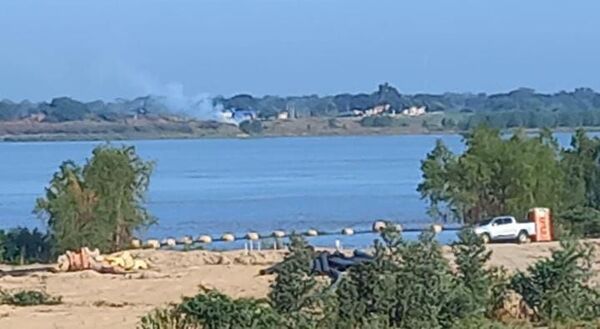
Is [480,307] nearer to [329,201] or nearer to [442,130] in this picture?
[329,201]

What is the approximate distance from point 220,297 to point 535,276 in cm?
505

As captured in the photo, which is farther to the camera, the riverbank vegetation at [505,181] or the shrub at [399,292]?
the riverbank vegetation at [505,181]

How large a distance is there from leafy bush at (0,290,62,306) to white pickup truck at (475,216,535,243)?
1548 cm

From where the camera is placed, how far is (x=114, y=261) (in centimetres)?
3688

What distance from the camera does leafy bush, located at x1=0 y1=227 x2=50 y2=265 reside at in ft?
143

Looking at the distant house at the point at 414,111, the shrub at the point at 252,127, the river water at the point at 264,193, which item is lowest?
the river water at the point at 264,193

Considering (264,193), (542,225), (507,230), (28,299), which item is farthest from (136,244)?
(264,193)

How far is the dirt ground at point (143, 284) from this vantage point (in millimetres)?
25141

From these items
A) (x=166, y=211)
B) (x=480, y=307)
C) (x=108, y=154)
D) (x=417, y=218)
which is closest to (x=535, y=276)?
(x=480, y=307)

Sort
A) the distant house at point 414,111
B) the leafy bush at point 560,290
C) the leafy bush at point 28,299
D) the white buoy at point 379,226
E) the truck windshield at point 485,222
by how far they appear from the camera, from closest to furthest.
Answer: the leafy bush at point 560,290, the white buoy at point 379,226, the leafy bush at point 28,299, the truck windshield at point 485,222, the distant house at point 414,111

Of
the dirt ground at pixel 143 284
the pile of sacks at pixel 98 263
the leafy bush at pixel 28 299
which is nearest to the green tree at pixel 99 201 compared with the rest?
the dirt ground at pixel 143 284

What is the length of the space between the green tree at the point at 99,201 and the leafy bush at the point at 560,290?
2238 centimetres

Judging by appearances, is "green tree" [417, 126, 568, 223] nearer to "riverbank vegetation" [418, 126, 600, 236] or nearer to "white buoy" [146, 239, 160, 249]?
"riverbank vegetation" [418, 126, 600, 236]

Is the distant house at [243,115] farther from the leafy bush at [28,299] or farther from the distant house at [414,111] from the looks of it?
the leafy bush at [28,299]
